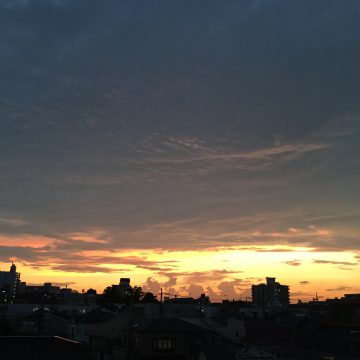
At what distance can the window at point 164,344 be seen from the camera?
174ft

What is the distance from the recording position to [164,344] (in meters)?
53.2

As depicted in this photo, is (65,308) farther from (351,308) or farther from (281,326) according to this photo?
(351,308)

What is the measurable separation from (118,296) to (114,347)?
106726mm

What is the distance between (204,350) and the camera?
146 ft

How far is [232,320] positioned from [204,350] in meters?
25.8

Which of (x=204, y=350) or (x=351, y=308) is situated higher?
(x=351, y=308)

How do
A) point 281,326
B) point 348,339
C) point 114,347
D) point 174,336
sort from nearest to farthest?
point 348,339 < point 174,336 < point 114,347 < point 281,326

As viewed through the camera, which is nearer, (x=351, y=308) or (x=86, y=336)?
(x=351, y=308)

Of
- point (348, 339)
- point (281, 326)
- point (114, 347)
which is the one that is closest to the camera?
point (348, 339)

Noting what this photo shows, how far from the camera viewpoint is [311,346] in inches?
2168

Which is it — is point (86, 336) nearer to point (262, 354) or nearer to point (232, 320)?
point (232, 320)

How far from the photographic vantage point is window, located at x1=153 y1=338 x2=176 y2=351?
174 ft

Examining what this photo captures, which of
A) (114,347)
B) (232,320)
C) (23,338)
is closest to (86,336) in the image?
(114,347)

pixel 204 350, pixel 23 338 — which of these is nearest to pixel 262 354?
pixel 204 350
